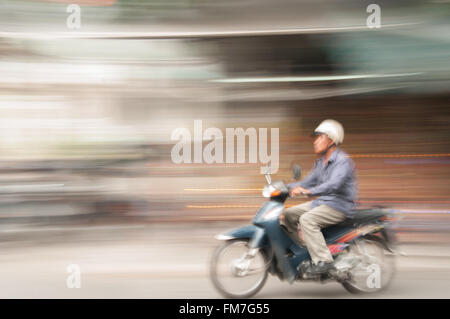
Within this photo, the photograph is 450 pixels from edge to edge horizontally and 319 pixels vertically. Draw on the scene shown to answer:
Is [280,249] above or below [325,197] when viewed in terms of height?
below

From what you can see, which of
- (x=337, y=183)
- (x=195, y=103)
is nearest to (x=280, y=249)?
(x=337, y=183)

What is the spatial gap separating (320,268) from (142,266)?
2177 millimetres

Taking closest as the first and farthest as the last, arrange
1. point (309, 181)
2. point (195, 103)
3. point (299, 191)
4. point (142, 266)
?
1. point (299, 191)
2. point (309, 181)
3. point (142, 266)
4. point (195, 103)

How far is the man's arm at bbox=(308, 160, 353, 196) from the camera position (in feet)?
13.8

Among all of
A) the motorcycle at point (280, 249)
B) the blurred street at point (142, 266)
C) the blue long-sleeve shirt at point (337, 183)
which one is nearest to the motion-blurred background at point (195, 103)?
the blurred street at point (142, 266)

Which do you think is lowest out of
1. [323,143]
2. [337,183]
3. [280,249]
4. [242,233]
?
[280,249]

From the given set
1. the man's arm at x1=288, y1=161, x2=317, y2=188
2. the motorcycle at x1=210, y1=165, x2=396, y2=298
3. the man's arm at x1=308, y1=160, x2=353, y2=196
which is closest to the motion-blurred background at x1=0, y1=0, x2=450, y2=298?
the motorcycle at x1=210, y1=165, x2=396, y2=298

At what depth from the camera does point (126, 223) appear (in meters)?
7.04

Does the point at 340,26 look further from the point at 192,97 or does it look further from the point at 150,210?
the point at 150,210

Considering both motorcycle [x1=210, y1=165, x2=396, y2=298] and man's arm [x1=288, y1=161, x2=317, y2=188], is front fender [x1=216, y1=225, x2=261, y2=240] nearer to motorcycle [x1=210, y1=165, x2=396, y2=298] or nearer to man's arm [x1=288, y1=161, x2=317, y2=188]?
motorcycle [x1=210, y1=165, x2=396, y2=298]

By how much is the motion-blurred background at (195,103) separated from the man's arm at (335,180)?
114 inches

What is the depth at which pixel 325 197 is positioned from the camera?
4.36 m

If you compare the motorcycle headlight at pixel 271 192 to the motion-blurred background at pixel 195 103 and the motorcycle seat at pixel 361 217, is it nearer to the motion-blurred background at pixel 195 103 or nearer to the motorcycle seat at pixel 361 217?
the motorcycle seat at pixel 361 217

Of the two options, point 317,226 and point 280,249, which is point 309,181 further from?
point 280,249
